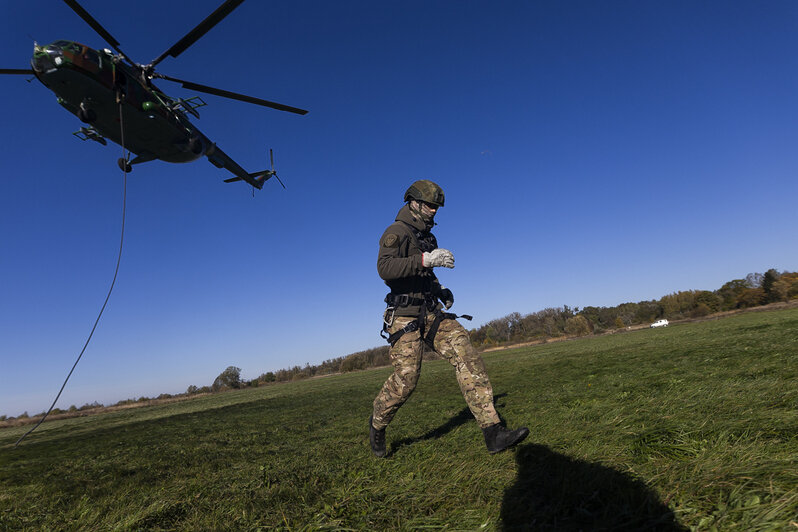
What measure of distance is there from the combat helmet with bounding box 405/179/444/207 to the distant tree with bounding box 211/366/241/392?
5100cm

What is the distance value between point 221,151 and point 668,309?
91.3 m

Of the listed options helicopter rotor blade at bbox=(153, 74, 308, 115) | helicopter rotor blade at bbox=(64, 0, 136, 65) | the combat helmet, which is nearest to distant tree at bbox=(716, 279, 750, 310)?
helicopter rotor blade at bbox=(153, 74, 308, 115)

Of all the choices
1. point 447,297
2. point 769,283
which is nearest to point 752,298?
point 769,283

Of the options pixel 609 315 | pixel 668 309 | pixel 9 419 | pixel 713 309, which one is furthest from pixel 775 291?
pixel 9 419

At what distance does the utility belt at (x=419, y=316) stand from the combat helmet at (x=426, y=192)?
3.58ft

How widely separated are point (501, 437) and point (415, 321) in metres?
1.36

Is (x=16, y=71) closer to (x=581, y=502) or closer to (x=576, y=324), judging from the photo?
(x=581, y=502)

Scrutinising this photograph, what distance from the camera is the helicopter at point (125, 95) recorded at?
11.0 m

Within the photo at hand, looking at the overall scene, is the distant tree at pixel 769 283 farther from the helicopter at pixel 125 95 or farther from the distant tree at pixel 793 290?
the helicopter at pixel 125 95

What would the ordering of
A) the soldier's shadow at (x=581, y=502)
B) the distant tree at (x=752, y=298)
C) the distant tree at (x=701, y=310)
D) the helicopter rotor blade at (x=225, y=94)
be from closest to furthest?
the soldier's shadow at (x=581, y=502)
the helicopter rotor blade at (x=225, y=94)
the distant tree at (x=752, y=298)
the distant tree at (x=701, y=310)

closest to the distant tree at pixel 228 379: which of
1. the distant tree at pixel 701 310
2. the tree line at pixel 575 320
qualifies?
the tree line at pixel 575 320

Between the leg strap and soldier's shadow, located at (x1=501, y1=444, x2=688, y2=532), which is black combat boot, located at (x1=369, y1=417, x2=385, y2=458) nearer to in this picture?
the leg strap

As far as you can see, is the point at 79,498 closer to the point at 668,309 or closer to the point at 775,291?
the point at 775,291

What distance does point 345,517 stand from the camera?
2.23m
